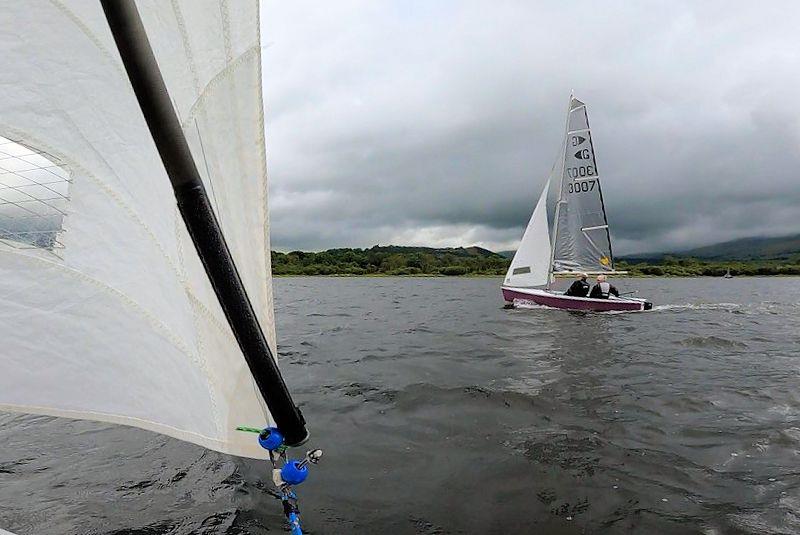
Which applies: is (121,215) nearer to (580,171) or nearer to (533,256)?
(533,256)

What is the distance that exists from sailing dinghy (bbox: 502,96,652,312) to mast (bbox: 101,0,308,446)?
83.7ft

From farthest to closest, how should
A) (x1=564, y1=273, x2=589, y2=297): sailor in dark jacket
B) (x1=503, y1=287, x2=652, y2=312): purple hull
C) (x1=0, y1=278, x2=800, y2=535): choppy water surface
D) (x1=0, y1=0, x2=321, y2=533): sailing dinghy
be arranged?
(x1=564, y1=273, x2=589, y2=297): sailor in dark jacket < (x1=503, y1=287, x2=652, y2=312): purple hull < (x1=0, y1=278, x2=800, y2=535): choppy water surface < (x1=0, y1=0, x2=321, y2=533): sailing dinghy

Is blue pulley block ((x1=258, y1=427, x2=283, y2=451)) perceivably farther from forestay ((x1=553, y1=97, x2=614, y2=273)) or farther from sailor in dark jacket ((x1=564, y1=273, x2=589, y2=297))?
forestay ((x1=553, y1=97, x2=614, y2=273))

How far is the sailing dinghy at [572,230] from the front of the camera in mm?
26625

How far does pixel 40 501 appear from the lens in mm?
5020

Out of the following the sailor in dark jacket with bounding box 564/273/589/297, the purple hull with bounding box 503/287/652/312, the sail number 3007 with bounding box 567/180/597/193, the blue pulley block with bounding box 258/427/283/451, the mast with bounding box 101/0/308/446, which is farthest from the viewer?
the sail number 3007 with bounding box 567/180/597/193

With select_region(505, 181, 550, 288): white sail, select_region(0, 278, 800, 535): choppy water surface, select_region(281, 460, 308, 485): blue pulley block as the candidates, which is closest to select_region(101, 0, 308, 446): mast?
select_region(281, 460, 308, 485): blue pulley block

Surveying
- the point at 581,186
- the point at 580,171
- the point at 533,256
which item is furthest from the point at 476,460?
the point at 580,171

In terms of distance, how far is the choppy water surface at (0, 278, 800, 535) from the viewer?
187 inches

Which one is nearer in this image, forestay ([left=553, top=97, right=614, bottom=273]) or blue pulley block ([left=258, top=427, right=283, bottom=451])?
blue pulley block ([left=258, top=427, right=283, bottom=451])

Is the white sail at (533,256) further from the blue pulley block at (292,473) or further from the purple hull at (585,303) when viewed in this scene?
the blue pulley block at (292,473)

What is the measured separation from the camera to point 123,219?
2076 mm

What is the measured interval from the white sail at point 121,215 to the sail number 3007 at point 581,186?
27.0m

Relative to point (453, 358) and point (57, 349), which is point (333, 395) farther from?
point (57, 349)
